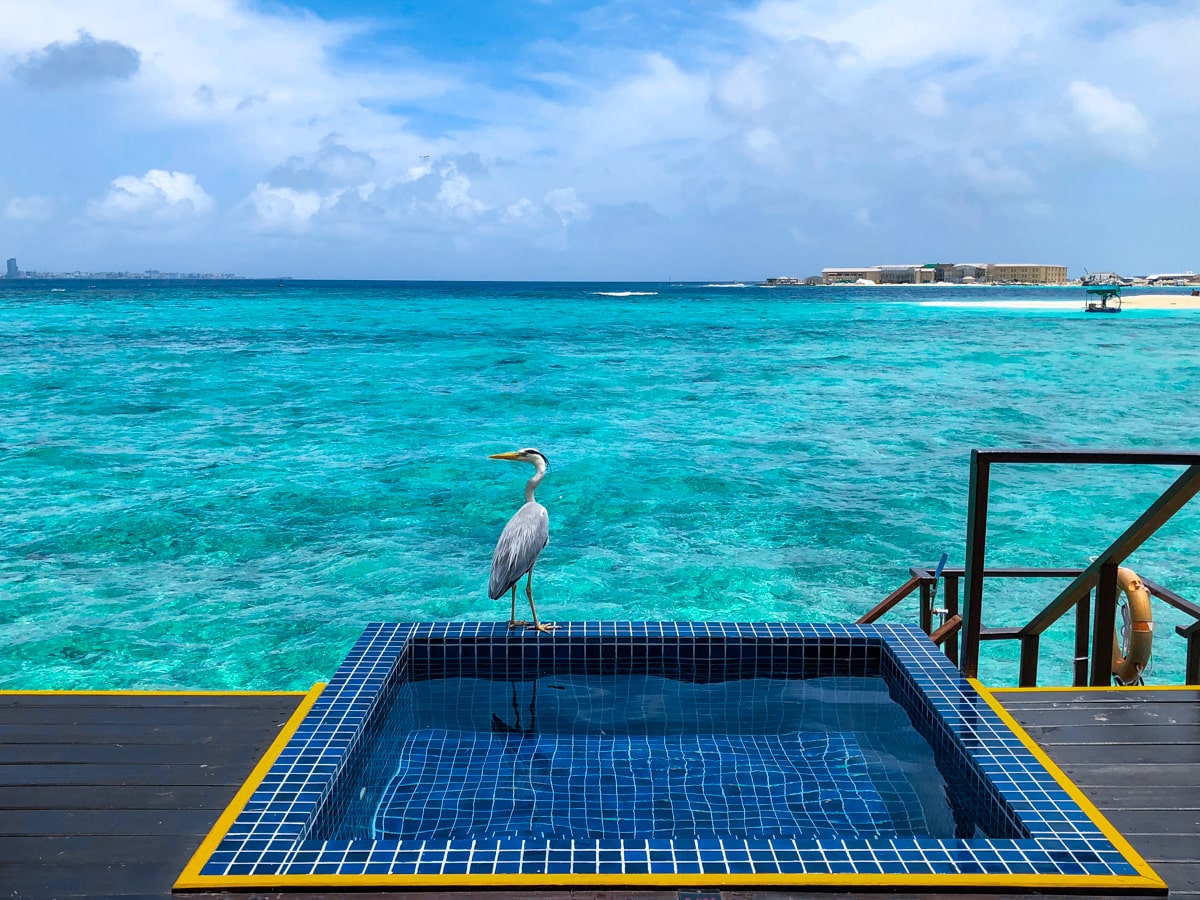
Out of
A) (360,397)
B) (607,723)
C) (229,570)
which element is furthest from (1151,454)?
(360,397)

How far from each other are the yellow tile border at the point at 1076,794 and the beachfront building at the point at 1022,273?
6224 inches

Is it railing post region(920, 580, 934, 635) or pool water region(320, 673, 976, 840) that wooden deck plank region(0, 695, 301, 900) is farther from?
railing post region(920, 580, 934, 635)

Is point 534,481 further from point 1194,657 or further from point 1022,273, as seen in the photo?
point 1022,273

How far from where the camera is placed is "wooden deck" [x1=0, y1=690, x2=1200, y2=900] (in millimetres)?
2467

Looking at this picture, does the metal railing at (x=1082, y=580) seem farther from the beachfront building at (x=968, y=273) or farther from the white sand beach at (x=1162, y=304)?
the beachfront building at (x=968, y=273)

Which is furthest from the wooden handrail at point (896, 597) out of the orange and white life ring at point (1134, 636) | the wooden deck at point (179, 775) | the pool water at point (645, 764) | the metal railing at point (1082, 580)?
the wooden deck at point (179, 775)

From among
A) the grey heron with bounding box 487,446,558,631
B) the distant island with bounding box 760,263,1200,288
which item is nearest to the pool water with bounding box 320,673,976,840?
the grey heron with bounding box 487,446,558,631

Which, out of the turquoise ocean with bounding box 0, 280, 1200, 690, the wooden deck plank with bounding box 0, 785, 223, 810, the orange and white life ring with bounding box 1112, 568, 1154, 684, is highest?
A: the orange and white life ring with bounding box 1112, 568, 1154, 684

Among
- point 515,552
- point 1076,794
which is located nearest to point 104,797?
point 515,552

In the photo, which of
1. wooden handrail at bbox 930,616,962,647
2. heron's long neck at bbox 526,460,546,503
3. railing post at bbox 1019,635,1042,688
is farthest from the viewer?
heron's long neck at bbox 526,460,546,503

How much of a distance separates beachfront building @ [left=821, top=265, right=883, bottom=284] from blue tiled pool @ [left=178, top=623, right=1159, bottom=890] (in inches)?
6253

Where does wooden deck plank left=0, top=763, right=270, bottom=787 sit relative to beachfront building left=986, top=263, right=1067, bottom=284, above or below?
below

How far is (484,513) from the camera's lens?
11992 millimetres

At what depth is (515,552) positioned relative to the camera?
4.75 metres
